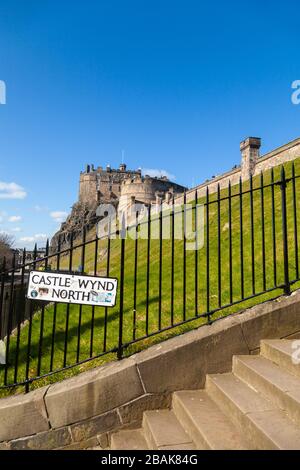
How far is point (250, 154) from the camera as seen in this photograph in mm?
25984

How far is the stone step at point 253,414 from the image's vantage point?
97.7 inches

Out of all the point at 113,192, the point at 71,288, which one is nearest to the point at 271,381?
the point at 71,288

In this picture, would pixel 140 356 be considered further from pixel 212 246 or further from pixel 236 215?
pixel 236 215

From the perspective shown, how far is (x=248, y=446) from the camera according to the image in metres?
2.67

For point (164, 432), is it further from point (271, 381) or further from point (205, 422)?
point (271, 381)

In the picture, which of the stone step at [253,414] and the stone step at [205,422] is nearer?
the stone step at [253,414]

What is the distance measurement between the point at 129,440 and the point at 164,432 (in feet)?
1.47

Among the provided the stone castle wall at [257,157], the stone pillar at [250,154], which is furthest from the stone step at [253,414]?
the stone pillar at [250,154]

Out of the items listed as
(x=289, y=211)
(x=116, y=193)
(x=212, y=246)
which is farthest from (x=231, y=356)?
(x=116, y=193)

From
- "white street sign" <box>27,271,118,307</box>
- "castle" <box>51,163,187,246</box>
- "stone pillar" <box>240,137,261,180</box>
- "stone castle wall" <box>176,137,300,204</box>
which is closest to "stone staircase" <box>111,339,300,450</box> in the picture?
"white street sign" <box>27,271,118,307</box>

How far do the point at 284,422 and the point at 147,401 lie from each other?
1.52 meters

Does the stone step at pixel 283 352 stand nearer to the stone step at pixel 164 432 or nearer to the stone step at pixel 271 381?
the stone step at pixel 271 381

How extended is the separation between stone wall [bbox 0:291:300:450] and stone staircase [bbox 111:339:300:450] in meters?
0.12

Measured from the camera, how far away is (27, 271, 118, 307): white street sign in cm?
394
